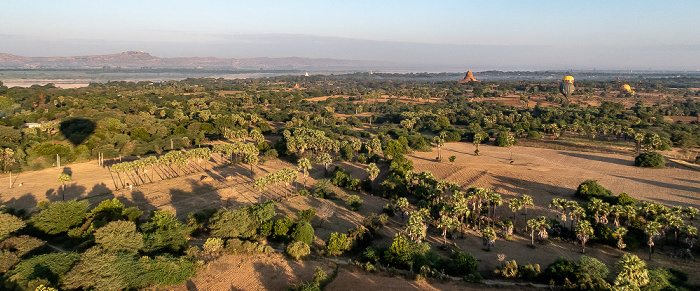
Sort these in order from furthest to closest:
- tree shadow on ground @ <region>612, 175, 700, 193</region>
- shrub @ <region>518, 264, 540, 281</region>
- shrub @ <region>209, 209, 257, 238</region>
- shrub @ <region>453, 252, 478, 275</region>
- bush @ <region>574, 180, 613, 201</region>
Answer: tree shadow on ground @ <region>612, 175, 700, 193</region> → bush @ <region>574, 180, 613, 201</region> → shrub @ <region>209, 209, 257, 238</region> → shrub @ <region>453, 252, 478, 275</region> → shrub @ <region>518, 264, 540, 281</region>

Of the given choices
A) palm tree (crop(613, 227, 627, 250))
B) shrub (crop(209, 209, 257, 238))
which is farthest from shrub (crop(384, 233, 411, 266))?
palm tree (crop(613, 227, 627, 250))

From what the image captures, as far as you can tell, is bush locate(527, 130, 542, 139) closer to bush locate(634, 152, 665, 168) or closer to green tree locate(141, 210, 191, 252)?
bush locate(634, 152, 665, 168)

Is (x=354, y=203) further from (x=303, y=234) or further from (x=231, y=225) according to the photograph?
(x=231, y=225)

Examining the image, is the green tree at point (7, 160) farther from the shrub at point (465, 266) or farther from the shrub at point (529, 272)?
the shrub at point (529, 272)

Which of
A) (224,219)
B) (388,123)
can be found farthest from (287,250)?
Answer: (388,123)

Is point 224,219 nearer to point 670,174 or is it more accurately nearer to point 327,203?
point 327,203

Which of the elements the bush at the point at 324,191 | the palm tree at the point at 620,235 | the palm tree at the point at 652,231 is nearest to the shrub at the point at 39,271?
the bush at the point at 324,191
